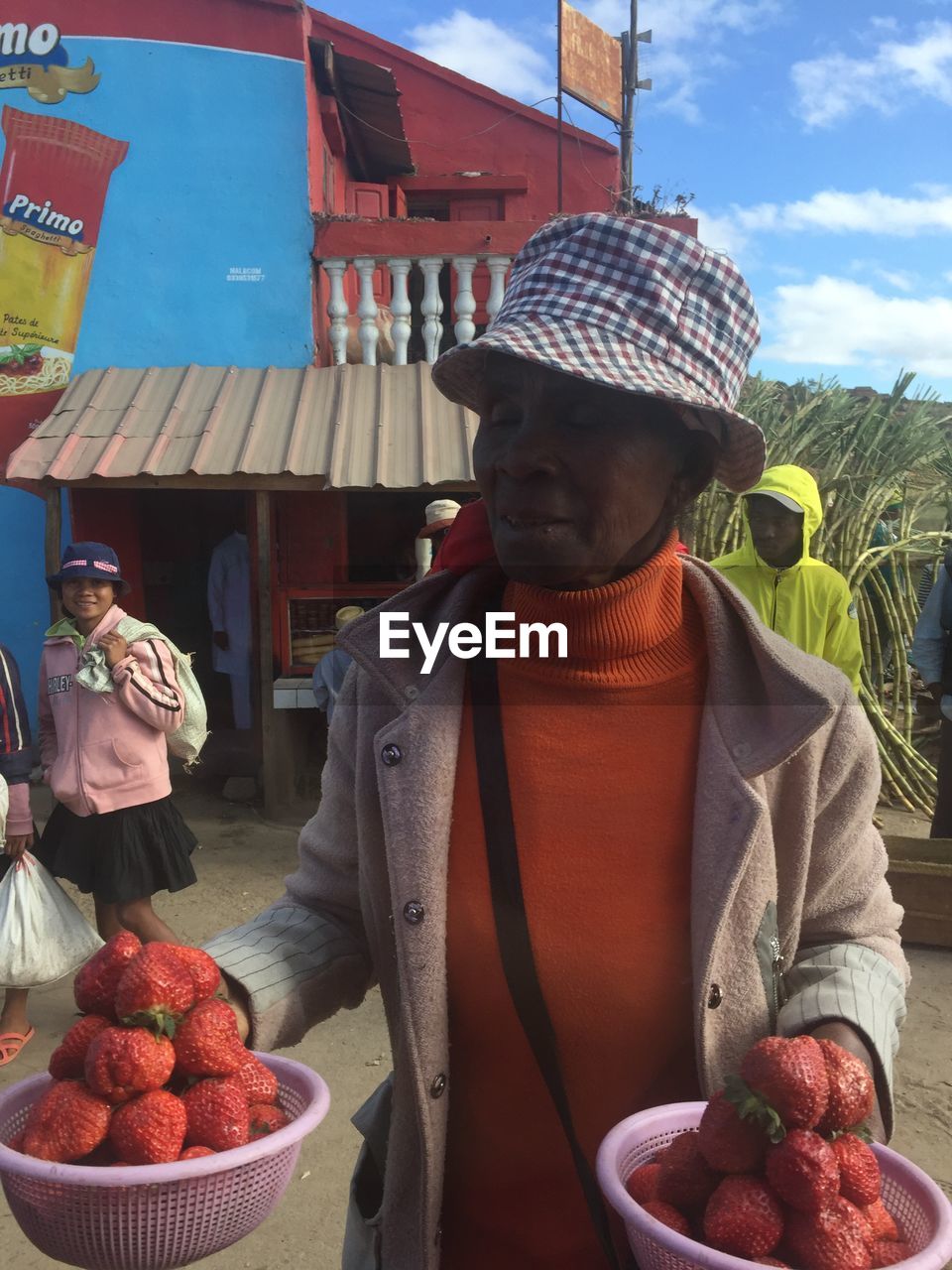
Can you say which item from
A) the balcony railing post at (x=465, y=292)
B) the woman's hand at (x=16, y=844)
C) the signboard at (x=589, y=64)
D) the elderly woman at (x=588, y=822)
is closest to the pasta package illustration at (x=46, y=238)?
the balcony railing post at (x=465, y=292)

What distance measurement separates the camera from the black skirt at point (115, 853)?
4.10m

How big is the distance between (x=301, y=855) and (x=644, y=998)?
0.56m

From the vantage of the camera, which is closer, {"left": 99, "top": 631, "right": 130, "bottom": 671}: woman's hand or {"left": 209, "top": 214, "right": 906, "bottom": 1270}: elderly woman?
{"left": 209, "top": 214, "right": 906, "bottom": 1270}: elderly woman

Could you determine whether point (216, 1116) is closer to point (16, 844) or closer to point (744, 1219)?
point (744, 1219)

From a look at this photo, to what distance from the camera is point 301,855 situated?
60.3 inches

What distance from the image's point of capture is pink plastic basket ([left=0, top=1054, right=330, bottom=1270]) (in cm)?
112

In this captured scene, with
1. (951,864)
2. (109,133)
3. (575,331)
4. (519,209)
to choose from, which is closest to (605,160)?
(519,209)

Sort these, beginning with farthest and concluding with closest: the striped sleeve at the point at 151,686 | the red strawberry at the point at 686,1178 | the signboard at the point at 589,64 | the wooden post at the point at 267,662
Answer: the signboard at the point at 589,64
the wooden post at the point at 267,662
the striped sleeve at the point at 151,686
the red strawberry at the point at 686,1178

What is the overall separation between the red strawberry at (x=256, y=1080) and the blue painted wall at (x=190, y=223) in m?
7.34

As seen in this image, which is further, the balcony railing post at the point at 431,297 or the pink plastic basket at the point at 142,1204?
the balcony railing post at the point at 431,297

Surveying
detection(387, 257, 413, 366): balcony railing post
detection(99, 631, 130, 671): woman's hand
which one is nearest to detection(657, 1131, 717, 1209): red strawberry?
detection(99, 631, 130, 671): woman's hand

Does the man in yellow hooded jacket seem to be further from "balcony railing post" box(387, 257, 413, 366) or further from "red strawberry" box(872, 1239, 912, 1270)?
"balcony railing post" box(387, 257, 413, 366)

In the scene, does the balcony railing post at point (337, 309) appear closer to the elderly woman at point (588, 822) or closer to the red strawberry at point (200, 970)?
the elderly woman at point (588, 822)

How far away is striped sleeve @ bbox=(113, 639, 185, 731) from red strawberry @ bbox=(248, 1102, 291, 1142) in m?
3.01
